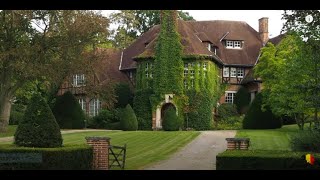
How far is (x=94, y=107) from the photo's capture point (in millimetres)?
44562

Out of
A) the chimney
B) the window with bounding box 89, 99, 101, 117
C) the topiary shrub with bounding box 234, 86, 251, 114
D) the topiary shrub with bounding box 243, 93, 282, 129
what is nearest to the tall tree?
the topiary shrub with bounding box 243, 93, 282, 129

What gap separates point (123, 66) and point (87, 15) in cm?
1416

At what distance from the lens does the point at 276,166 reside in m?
14.2

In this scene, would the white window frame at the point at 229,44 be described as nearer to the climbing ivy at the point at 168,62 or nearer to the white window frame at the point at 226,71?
the white window frame at the point at 226,71

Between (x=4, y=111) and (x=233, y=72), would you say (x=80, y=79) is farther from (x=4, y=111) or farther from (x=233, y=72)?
(x=233, y=72)

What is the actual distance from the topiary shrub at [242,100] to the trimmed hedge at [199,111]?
473 centimetres

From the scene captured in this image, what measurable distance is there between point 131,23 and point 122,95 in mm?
14715

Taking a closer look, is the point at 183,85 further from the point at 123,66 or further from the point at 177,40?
the point at 123,66

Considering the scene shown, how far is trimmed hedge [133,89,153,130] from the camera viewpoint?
4019cm

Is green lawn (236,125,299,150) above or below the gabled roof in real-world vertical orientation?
below

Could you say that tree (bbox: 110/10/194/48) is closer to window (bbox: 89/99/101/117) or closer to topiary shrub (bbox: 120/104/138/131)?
window (bbox: 89/99/101/117)

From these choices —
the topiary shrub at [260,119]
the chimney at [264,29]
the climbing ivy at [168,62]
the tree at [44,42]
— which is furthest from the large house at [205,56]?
the tree at [44,42]

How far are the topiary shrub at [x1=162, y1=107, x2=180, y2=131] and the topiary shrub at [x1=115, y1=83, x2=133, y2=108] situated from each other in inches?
209
